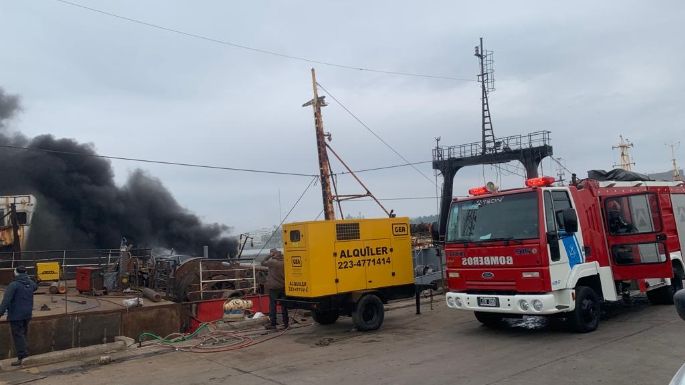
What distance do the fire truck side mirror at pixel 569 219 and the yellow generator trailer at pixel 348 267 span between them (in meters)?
3.68

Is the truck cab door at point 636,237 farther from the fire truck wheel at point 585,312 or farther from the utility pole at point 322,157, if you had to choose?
the utility pole at point 322,157

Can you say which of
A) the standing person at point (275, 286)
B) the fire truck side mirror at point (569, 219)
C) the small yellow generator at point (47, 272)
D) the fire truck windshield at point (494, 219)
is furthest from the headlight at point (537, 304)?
the small yellow generator at point (47, 272)

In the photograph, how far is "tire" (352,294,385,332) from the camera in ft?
33.3

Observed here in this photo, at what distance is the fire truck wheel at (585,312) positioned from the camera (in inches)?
338

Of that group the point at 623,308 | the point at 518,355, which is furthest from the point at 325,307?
the point at 623,308

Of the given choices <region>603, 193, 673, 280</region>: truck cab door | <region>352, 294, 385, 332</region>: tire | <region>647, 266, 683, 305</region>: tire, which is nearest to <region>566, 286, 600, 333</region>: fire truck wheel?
<region>603, 193, 673, 280</region>: truck cab door

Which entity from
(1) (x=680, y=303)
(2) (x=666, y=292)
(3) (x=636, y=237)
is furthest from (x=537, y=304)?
(1) (x=680, y=303)

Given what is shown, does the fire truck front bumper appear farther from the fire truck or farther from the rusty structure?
the rusty structure

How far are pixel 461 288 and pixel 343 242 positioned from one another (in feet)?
8.07

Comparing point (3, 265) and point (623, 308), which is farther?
point (3, 265)

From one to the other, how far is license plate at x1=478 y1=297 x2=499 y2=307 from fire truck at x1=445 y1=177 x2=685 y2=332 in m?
0.02

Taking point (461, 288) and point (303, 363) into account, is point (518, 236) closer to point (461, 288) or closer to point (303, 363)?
point (461, 288)

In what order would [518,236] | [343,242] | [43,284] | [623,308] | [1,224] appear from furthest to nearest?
[1,224], [43,284], [623,308], [343,242], [518,236]

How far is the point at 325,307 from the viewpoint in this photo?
9.88 meters
